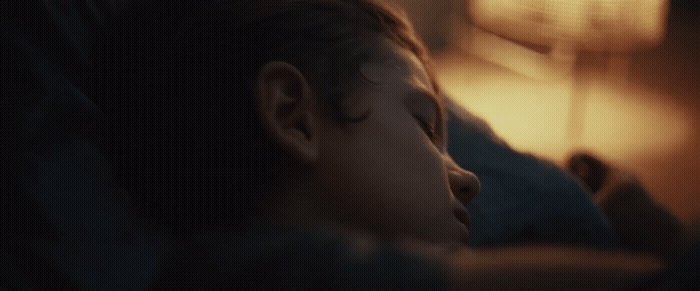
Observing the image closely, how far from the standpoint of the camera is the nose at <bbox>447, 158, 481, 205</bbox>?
0.58m

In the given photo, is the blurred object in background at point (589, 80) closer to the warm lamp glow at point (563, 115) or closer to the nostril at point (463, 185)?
the warm lamp glow at point (563, 115)

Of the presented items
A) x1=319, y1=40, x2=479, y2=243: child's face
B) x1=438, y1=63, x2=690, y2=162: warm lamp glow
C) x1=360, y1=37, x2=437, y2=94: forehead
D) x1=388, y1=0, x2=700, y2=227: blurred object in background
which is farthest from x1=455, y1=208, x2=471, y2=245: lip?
x1=438, y1=63, x2=690, y2=162: warm lamp glow

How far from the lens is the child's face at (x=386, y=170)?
0.51m

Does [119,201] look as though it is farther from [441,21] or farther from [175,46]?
[441,21]

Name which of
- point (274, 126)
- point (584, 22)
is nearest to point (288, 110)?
point (274, 126)

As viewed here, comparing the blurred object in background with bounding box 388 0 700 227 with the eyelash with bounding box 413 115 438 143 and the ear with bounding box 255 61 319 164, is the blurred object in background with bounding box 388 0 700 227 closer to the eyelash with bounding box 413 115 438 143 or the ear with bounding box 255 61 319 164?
the eyelash with bounding box 413 115 438 143

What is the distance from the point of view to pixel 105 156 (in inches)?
21.9

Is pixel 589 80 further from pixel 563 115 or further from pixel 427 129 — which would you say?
pixel 427 129

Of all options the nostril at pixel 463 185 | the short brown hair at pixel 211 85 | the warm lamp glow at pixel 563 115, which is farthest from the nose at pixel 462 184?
the warm lamp glow at pixel 563 115

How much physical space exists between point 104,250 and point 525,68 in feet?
6.20

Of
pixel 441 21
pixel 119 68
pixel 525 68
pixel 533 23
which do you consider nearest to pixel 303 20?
pixel 119 68

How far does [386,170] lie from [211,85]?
5.9 inches

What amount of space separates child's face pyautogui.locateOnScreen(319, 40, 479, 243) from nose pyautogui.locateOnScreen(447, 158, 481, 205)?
0.04 metres

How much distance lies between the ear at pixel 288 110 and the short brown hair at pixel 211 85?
0.4 inches
